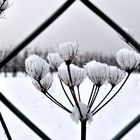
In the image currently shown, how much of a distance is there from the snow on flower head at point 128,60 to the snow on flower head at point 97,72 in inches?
2.2

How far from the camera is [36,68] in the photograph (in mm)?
946

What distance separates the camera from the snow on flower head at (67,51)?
84cm

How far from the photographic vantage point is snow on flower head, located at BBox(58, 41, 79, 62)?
84 cm

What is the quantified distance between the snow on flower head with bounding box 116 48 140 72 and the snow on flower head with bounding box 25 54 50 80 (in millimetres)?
180

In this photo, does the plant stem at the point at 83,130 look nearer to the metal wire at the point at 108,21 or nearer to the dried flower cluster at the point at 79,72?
the dried flower cluster at the point at 79,72

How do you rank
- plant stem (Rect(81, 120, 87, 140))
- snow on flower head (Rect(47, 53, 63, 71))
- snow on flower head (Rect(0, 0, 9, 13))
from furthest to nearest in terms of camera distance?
snow on flower head (Rect(0, 0, 9, 13))
snow on flower head (Rect(47, 53, 63, 71))
plant stem (Rect(81, 120, 87, 140))

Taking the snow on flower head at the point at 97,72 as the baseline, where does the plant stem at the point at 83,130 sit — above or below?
below

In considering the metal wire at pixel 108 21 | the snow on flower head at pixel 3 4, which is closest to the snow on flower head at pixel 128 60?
the metal wire at pixel 108 21

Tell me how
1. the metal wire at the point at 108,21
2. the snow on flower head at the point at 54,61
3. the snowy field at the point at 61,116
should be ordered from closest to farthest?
the metal wire at the point at 108,21, the snow on flower head at the point at 54,61, the snowy field at the point at 61,116

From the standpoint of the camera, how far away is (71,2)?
61 centimetres

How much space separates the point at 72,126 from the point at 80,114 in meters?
11.4

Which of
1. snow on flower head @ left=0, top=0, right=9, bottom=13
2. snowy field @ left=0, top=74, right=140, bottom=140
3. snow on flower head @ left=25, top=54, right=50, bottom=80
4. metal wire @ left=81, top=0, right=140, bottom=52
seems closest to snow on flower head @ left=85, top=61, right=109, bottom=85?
snow on flower head @ left=25, top=54, right=50, bottom=80

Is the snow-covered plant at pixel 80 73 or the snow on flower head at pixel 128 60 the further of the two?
the snow on flower head at pixel 128 60

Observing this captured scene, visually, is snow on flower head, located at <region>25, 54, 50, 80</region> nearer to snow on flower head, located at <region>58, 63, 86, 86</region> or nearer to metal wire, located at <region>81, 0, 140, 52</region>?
snow on flower head, located at <region>58, 63, 86, 86</region>
